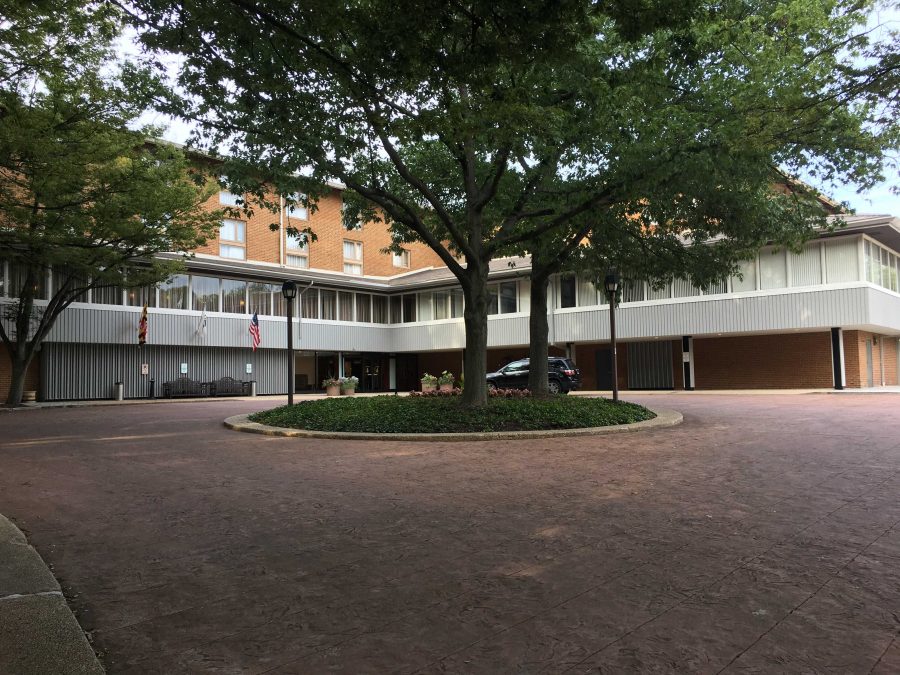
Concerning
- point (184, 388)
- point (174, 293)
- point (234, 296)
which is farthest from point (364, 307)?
point (184, 388)

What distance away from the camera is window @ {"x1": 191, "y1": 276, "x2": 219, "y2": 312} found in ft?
104

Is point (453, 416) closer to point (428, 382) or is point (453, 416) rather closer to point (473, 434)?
point (473, 434)

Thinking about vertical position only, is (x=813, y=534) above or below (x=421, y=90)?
below

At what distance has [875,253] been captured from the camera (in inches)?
1059

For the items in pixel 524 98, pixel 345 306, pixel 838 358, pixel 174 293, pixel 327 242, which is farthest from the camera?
pixel 327 242

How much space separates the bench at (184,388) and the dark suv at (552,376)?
48.4 ft

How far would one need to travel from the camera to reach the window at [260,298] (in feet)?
112

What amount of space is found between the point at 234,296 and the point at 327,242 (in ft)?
33.9

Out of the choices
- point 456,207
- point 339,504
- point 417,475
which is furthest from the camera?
point 456,207

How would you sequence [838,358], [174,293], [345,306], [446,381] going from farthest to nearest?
[345,306]
[174,293]
[446,381]
[838,358]

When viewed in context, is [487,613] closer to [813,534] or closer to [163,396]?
[813,534]

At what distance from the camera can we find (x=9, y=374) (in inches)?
1061

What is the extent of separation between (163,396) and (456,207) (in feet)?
67.4

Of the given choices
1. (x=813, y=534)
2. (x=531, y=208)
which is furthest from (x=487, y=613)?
(x=531, y=208)
